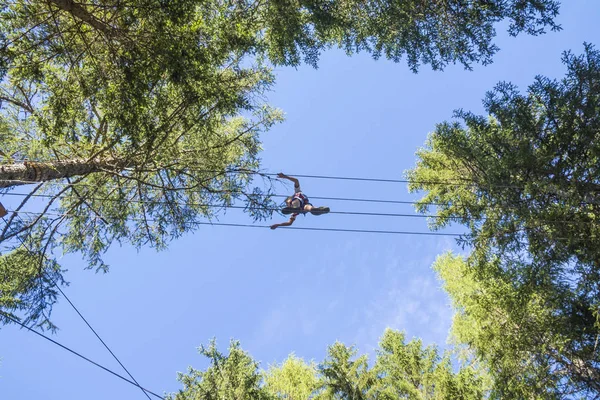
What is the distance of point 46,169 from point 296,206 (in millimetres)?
4441

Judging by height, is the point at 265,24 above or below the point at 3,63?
above

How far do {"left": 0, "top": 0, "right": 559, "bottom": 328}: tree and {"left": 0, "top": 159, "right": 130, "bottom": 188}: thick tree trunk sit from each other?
0.02 metres

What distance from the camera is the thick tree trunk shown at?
5609 mm

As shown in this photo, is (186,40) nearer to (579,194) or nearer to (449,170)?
(579,194)

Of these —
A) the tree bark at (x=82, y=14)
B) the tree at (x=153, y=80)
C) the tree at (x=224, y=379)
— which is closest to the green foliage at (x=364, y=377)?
the tree at (x=224, y=379)

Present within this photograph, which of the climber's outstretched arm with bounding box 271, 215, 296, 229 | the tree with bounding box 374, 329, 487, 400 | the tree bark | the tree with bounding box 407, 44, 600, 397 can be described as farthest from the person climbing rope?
the tree with bounding box 374, 329, 487, 400

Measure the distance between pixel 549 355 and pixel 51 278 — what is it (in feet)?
31.7

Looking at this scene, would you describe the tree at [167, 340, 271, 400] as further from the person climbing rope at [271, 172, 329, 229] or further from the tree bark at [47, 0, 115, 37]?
the tree bark at [47, 0, 115, 37]

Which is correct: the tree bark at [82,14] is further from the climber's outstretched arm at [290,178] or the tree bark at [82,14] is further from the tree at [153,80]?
the climber's outstretched arm at [290,178]

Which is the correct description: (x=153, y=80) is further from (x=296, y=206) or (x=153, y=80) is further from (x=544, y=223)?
(x=544, y=223)

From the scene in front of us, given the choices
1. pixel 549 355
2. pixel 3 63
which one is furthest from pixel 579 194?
pixel 3 63

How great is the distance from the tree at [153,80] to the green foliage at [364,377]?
336 cm

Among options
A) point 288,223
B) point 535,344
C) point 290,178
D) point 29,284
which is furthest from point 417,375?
point 29,284

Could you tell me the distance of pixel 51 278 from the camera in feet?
23.2
